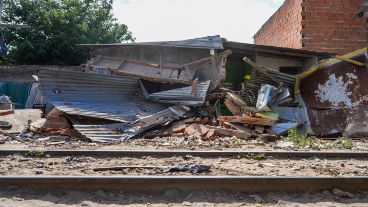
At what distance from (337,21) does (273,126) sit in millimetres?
5475

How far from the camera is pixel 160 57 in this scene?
13.6 metres

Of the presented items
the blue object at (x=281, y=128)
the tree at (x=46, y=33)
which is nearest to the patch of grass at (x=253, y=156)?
the blue object at (x=281, y=128)

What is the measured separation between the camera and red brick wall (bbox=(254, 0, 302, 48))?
12.9 metres

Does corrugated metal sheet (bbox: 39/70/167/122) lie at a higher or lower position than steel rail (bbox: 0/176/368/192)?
higher

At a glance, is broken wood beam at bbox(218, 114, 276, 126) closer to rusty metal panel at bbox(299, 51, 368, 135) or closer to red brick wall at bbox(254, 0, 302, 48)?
rusty metal panel at bbox(299, 51, 368, 135)

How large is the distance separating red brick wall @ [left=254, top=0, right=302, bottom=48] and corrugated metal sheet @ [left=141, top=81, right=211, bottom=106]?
174 inches

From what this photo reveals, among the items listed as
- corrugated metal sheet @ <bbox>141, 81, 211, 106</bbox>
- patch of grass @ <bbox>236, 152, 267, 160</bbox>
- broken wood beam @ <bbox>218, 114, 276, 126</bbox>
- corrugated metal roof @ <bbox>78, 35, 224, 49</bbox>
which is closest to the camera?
patch of grass @ <bbox>236, 152, 267, 160</bbox>

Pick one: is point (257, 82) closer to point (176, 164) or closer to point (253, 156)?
point (253, 156)

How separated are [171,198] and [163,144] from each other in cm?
381

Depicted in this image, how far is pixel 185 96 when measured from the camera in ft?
36.3

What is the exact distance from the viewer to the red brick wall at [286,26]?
509 inches

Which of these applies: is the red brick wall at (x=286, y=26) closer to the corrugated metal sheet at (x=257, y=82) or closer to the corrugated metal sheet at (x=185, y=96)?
the corrugated metal sheet at (x=257, y=82)

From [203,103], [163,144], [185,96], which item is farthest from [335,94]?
[163,144]

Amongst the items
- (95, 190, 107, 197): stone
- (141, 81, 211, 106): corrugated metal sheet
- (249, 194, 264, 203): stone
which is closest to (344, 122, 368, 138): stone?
(141, 81, 211, 106): corrugated metal sheet
